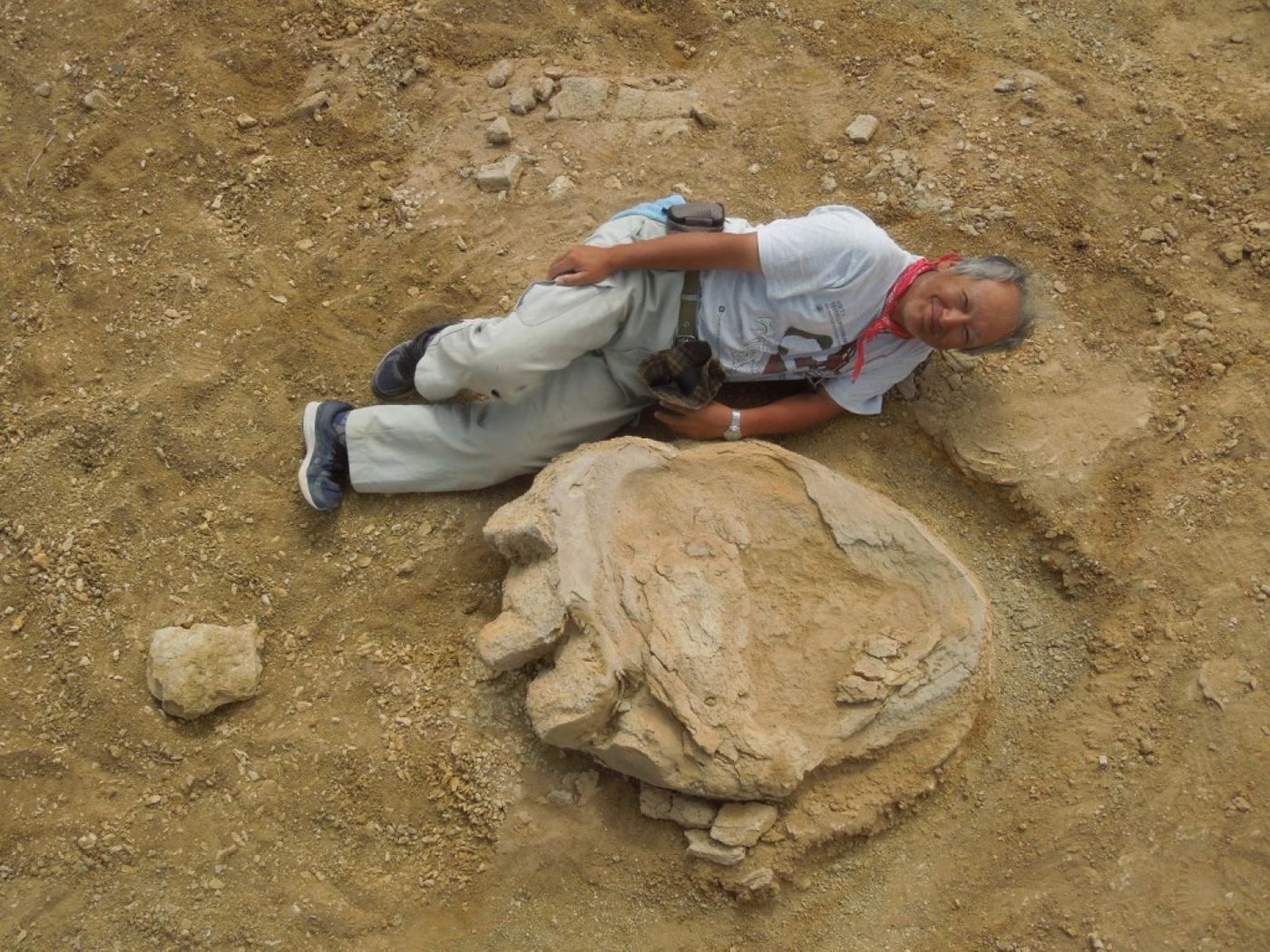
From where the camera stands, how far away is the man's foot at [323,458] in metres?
Answer: 3.00

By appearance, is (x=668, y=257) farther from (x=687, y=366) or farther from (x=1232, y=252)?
(x=1232, y=252)

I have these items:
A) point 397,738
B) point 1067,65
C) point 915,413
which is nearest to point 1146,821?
point 915,413

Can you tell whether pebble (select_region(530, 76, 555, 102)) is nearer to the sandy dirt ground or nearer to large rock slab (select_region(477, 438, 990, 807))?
the sandy dirt ground

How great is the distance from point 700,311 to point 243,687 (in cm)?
183

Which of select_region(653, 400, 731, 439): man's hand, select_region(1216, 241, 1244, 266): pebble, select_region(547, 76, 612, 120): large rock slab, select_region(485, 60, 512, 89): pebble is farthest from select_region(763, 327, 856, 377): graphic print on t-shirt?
select_region(485, 60, 512, 89): pebble

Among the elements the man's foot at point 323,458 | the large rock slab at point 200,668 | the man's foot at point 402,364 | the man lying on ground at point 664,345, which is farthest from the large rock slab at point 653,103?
the large rock slab at point 200,668

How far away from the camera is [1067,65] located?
3496mm

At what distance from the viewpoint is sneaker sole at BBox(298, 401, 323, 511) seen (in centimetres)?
299

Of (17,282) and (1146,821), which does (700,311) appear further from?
(17,282)

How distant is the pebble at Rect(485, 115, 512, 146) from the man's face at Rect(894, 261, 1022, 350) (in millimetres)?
1681

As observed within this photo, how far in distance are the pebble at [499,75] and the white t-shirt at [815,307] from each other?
1.26 m

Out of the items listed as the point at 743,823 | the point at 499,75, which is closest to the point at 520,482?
the point at 743,823

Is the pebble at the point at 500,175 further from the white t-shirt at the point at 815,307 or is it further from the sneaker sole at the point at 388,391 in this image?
the white t-shirt at the point at 815,307

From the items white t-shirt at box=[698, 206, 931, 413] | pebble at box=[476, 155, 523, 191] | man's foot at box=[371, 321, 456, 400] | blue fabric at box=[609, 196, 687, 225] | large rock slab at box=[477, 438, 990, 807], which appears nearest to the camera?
large rock slab at box=[477, 438, 990, 807]
